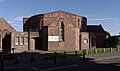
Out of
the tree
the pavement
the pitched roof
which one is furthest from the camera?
the pitched roof

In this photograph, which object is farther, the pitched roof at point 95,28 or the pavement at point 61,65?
the pitched roof at point 95,28

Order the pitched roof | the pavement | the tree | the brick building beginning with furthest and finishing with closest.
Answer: the pitched roof, the tree, the brick building, the pavement

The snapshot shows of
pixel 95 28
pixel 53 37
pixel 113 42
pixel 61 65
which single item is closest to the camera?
pixel 61 65

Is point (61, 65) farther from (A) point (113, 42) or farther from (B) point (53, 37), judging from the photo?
(A) point (113, 42)

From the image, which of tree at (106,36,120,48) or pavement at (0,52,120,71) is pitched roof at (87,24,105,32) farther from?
pavement at (0,52,120,71)

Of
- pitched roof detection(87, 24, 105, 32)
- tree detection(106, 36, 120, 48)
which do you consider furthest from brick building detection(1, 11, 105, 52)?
pitched roof detection(87, 24, 105, 32)

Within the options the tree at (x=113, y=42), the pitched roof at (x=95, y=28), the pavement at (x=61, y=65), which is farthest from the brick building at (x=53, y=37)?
the pavement at (x=61, y=65)

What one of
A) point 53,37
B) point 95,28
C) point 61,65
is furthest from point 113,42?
point 61,65

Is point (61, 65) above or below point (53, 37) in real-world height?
below

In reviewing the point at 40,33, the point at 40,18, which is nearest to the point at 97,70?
the point at 40,33

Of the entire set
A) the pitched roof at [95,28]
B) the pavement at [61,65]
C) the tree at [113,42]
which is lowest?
the pavement at [61,65]

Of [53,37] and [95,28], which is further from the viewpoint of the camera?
[95,28]

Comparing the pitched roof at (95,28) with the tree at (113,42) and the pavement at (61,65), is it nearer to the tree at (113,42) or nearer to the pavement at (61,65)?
the tree at (113,42)

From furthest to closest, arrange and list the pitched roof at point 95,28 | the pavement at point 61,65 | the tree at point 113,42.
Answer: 1. the pitched roof at point 95,28
2. the tree at point 113,42
3. the pavement at point 61,65
